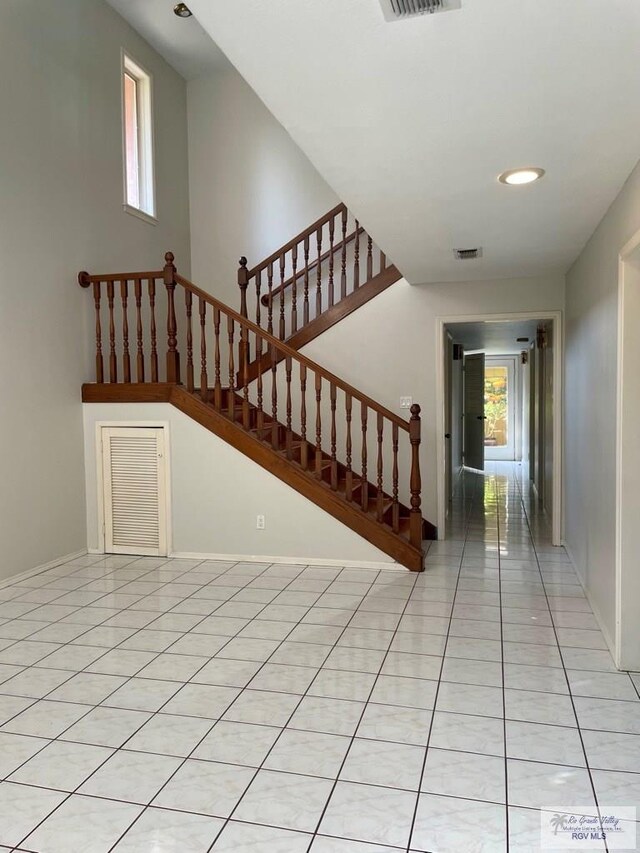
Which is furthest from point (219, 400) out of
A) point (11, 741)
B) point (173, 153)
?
point (173, 153)

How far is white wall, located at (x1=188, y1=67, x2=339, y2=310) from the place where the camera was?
6871mm

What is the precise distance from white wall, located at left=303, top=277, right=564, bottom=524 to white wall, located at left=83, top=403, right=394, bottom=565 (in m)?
1.27

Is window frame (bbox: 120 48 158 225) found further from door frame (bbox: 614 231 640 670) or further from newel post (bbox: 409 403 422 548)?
door frame (bbox: 614 231 640 670)

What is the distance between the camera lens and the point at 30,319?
4.60 m

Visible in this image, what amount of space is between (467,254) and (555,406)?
1861 mm

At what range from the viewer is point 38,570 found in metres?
4.69

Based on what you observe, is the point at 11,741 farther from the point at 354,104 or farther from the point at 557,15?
the point at 557,15

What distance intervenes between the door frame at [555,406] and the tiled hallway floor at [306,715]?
3.80ft

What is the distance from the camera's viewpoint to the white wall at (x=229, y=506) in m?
4.83

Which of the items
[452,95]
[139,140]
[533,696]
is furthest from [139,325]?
[533,696]

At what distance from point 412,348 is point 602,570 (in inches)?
108

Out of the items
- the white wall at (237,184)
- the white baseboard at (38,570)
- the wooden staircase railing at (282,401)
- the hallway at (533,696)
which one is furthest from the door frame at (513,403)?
the white baseboard at (38,570)

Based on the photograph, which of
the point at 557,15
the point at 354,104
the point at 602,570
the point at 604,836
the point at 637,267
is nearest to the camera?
the point at 557,15

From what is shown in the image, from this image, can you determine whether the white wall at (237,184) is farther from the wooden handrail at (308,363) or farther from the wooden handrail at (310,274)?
the wooden handrail at (308,363)
